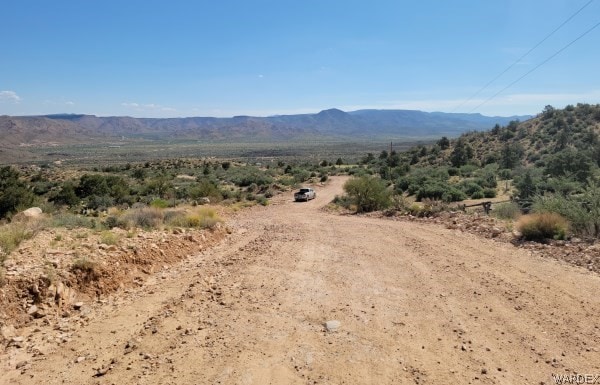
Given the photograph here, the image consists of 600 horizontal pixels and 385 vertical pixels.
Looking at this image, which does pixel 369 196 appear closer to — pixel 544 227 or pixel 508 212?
pixel 508 212

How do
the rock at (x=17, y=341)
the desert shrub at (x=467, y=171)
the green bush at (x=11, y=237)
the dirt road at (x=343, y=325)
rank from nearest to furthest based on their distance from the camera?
the dirt road at (x=343, y=325)
the rock at (x=17, y=341)
the green bush at (x=11, y=237)
the desert shrub at (x=467, y=171)

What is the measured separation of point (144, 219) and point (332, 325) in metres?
10.2

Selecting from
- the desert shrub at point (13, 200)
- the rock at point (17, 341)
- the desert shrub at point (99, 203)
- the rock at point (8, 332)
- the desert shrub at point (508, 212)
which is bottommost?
the desert shrub at point (99, 203)

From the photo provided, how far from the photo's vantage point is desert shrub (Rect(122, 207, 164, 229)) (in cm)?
1532

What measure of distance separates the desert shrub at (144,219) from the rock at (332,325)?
9.18 metres

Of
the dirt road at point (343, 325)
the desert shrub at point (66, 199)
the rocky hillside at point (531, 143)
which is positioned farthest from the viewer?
the rocky hillside at point (531, 143)

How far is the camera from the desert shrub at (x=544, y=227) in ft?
45.5

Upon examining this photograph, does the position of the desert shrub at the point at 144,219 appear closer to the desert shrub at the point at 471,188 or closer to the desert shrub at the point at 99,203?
the desert shrub at the point at 99,203

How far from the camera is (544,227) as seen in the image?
1409 cm

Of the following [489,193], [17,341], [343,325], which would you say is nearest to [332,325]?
[343,325]

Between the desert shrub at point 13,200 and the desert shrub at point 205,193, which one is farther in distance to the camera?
the desert shrub at point 205,193

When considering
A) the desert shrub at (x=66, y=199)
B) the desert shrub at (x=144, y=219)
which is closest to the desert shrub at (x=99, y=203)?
the desert shrub at (x=66, y=199)

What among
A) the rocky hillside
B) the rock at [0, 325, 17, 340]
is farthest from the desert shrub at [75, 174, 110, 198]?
the rocky hillside

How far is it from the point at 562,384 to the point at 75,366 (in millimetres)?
6939
